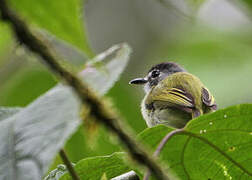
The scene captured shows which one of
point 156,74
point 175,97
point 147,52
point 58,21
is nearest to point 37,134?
point 58,21

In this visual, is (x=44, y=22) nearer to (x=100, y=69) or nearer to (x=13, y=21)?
(x=100, y=69)

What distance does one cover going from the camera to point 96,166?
1808mm

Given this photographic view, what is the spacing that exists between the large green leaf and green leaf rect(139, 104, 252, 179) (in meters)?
0.50

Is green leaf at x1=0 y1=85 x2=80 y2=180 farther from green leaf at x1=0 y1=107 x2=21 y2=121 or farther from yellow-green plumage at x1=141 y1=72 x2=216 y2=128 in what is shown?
yellow-green plumage at x1=141 y1=72 x2=216 y2=128

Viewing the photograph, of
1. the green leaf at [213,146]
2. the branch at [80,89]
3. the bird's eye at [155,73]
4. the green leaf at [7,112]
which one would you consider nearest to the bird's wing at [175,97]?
the bird's eye at [155,73]

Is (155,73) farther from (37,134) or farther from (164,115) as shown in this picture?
(37,134)

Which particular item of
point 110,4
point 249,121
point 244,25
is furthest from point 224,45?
point 110,4

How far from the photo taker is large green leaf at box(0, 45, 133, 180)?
963mm

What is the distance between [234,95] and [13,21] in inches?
165

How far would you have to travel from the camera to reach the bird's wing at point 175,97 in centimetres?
374

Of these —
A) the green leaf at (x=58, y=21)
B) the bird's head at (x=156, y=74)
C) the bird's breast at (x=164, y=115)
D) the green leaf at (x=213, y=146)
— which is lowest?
the green leaf at (x=213, y=146)

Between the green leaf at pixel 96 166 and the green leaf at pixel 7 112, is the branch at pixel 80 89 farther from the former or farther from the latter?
the green leaf at pixel 96 166

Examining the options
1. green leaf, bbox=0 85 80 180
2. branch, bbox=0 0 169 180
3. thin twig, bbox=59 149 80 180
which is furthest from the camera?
thin twig, bbox=59 149 80 180

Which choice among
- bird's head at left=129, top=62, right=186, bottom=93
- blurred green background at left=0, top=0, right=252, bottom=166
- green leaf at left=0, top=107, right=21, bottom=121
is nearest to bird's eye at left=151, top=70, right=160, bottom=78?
bird's head at left=129, top=62, right=186, bottom=93
